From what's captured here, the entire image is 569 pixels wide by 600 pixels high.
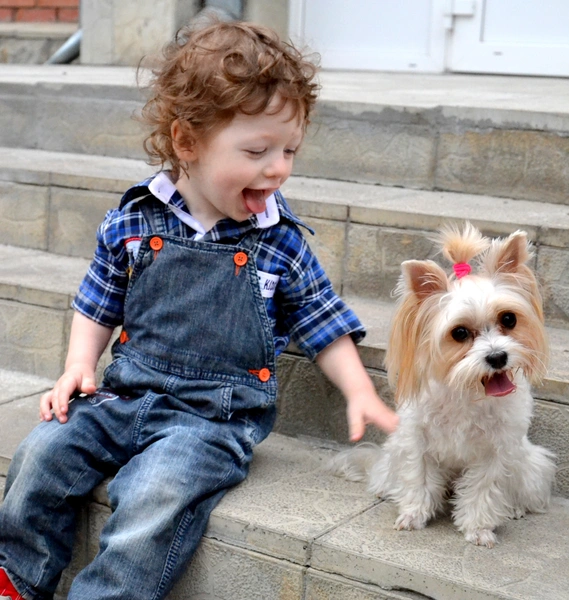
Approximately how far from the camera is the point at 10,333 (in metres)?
3.36

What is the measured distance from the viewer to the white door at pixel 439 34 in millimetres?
5246

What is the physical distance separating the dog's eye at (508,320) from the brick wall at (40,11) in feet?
18.5

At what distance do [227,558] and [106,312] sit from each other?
0.74m

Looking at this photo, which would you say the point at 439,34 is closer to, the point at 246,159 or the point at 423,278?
the point at 246,159

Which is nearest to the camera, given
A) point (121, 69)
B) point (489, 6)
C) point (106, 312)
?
point (106, 312)

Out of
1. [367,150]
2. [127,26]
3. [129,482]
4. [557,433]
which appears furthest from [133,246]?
[127,26]

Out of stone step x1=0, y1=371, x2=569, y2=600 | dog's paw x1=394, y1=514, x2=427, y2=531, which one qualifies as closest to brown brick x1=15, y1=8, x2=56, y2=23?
stone step x1=0, y1=371, x2=569, y2=600

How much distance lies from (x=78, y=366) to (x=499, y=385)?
3.62 feet

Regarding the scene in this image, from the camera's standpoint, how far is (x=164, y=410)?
2.49 m

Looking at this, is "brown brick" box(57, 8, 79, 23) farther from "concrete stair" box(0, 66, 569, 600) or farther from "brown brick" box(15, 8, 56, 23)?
"concrete stair" box(0, 66, 569, 600)

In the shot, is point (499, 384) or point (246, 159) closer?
point (499, 384)

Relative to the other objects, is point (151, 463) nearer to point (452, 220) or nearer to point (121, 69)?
point (452, 220)

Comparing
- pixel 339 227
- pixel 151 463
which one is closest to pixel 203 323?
pixel 151 463

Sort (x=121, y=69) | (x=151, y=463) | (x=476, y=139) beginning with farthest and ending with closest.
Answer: (x=121, y=69), (x=476, y=139), (x=151, y=463)
